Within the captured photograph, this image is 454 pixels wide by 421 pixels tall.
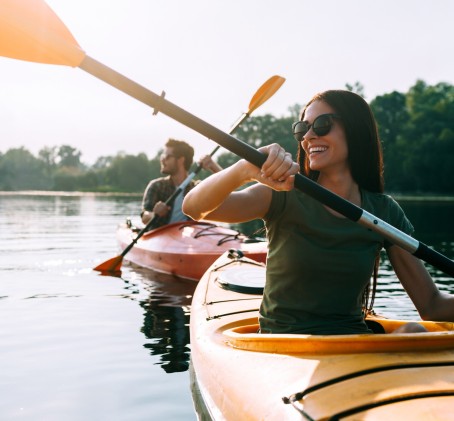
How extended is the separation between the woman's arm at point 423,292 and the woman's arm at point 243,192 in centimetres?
87

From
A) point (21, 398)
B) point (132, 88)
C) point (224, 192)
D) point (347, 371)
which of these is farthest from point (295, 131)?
point (21, 398)

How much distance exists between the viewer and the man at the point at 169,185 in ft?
28.7

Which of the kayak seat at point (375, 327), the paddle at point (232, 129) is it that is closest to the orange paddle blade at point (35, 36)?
the kayak seat at point (375, 327)

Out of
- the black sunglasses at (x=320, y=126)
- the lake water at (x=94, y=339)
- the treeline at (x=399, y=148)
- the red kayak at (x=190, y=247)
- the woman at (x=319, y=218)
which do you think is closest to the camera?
the woman at (x=319, y=218)

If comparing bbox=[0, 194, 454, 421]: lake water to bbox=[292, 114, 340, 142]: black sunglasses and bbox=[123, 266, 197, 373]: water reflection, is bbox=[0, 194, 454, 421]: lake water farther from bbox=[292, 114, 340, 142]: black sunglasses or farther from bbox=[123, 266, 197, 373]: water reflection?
bbox=[292, 114, 340, 142]: black sunglasses

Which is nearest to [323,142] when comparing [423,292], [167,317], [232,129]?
[423,292]

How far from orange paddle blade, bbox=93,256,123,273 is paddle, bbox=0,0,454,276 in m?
7.00

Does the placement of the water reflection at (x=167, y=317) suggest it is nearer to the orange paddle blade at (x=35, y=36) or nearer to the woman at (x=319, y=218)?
the woman at (x=319, y=218)

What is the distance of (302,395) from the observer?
2066mm

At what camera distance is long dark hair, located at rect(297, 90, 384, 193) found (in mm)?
2768

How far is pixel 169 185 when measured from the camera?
29.9 ft

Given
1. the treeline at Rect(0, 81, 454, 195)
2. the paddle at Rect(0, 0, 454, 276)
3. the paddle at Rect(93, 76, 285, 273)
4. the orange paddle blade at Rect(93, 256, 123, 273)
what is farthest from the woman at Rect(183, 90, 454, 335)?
the treeline at Rect(0, 81, 454, 195)

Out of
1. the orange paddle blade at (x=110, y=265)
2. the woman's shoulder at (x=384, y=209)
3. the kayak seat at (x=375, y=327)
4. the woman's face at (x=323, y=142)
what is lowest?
the orange paddle blade at (x=110, y=265)

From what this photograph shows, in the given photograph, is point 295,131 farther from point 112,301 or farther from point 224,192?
point 112,301
